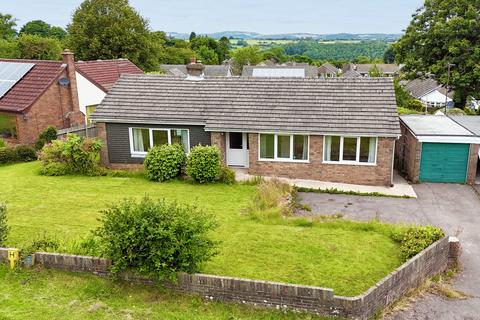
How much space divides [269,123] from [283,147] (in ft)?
4.30

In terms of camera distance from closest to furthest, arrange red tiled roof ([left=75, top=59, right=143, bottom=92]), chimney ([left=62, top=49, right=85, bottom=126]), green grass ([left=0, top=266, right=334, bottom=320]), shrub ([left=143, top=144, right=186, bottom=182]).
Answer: green grass ([left=0, top=266, right=334, bottom=320])
shrub ([left=143, top=144, right=186, bottom=182])
chimney ([left=62, top=49, right=85, bottom=126])
red tiled roof ([left=75, top=59, right=143, bottom=92])

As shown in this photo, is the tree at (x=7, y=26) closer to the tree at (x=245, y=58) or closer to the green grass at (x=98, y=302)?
the tree at (x=245, y=58)

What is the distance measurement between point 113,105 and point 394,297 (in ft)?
56.8

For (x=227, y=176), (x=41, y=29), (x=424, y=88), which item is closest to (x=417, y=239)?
(x=227, y=176)

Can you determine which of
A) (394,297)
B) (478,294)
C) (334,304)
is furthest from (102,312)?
(478,294)

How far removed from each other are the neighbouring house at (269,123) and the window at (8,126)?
27.1 ft

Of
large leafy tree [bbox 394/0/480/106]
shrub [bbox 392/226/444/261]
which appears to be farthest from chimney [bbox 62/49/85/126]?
large leafy tree [bbox 394/0/480/106]

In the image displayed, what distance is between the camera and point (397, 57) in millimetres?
41812

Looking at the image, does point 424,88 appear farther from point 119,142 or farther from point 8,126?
point 8,126

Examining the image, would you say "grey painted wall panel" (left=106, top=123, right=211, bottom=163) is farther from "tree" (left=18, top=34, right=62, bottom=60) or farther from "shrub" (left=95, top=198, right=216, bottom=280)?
"tree" (left=18, top=34, right=62, bottom=60)

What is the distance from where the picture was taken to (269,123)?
2136 cm

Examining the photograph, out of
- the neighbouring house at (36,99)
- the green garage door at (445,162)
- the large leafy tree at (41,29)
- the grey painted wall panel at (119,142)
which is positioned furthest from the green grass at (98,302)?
the large leafy tree at (41,29)

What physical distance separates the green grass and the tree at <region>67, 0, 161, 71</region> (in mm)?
45304

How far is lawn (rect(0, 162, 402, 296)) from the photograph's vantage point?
38.5 feet
